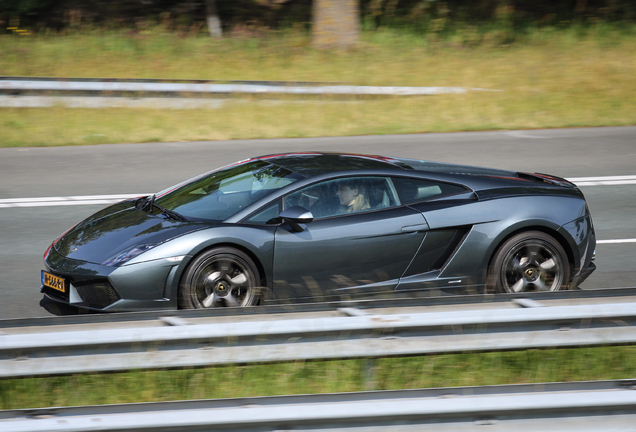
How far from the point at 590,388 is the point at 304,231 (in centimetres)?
261

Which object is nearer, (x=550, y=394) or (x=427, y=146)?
(x=550, y=394)

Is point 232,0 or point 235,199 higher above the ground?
point 232,0

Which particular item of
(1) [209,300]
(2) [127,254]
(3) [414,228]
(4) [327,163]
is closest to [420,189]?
(3) [414,228]

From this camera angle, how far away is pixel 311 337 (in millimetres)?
3670

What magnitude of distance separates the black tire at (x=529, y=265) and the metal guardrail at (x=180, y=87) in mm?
9621

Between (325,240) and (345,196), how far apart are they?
45 cm

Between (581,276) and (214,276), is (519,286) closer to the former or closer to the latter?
(581,276)

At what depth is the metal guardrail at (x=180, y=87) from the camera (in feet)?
45.9

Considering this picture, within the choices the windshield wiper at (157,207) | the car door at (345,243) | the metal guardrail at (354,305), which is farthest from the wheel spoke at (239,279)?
the metal guardrail at (354,305)

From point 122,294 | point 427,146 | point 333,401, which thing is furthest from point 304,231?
point 427,146

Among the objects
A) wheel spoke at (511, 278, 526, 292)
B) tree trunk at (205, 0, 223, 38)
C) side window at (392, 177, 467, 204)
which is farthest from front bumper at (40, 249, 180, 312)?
tree trunk at (205, 0, 223, 38)

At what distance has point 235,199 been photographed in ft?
18.7

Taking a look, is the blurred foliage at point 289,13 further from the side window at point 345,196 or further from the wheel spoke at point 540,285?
the wheel spoke at point 540,285

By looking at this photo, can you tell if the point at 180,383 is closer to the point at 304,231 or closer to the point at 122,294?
the point at 122,294
